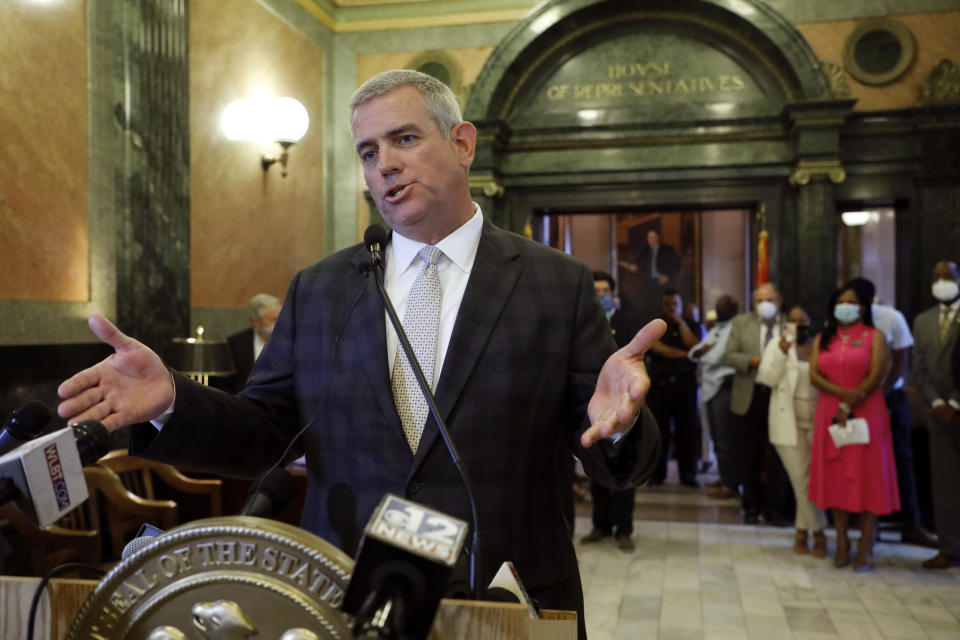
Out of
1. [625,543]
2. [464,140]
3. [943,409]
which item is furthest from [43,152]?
[943,409]

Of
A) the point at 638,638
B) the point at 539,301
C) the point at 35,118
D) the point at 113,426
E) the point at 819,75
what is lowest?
the point at 638,638

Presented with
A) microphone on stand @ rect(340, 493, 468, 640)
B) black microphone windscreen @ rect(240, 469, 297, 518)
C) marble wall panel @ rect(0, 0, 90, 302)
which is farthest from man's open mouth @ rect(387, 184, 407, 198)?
marble wall panel @ rect(0, 0, 90, 302)

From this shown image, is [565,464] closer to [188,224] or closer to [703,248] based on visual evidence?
[188,224]

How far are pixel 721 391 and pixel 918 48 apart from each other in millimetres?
3058

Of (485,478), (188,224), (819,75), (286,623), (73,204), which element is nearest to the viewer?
(286,623)

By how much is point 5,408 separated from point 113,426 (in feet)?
10.3

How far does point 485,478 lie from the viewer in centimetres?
145

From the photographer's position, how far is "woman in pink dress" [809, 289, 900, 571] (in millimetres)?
4793

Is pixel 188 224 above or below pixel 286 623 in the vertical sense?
above

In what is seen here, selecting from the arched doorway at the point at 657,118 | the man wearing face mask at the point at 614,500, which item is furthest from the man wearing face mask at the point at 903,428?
the man wearing face mask at the point at 614,500

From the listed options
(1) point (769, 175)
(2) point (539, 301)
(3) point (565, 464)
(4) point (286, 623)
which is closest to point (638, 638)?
(3) point (565, 464)

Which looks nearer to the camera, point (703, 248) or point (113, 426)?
point (113, 426)

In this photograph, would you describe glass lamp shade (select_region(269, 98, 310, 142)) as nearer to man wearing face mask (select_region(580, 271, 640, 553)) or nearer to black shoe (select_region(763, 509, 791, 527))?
man wearing face mask (select_region(580, 271, 640, 553))

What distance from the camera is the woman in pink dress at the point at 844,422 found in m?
4.79
